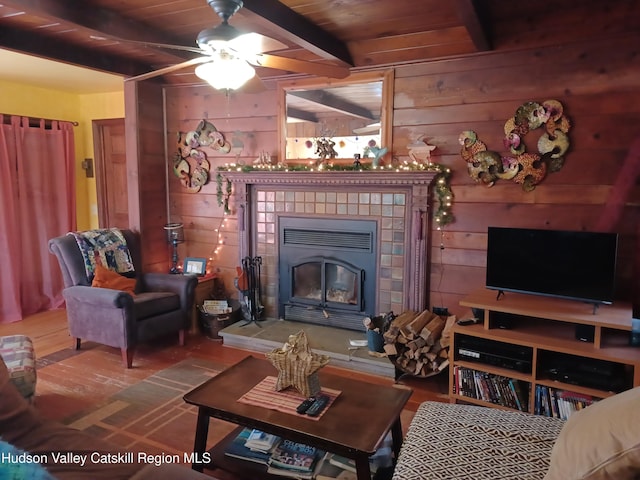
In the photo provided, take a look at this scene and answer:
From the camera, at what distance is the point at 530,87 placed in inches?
123

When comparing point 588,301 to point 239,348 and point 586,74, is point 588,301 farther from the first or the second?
point 239,348

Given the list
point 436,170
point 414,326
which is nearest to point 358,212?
point 436,170

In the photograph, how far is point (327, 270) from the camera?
3.95 meters

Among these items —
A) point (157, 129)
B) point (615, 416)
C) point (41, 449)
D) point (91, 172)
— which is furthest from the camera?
point (91, 172)

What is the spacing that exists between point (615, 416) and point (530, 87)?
260 cm

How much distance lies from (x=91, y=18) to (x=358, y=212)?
2281 mm

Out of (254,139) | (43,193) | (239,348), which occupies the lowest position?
(239,348)

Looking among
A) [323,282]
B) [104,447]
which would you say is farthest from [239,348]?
[104,447]

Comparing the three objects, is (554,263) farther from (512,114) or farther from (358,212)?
(358,212)

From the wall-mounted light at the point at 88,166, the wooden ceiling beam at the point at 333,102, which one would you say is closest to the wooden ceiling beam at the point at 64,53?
the wooden ceiling beam at the point at 333,102

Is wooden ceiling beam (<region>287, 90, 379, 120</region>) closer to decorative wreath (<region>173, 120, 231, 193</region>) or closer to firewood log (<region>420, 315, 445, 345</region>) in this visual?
decorative wreath (<region>173, 120, 231, 193</region>)

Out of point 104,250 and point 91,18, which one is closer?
point 91,18

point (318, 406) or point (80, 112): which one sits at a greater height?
point (80, 112)

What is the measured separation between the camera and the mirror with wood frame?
3.61 metres
